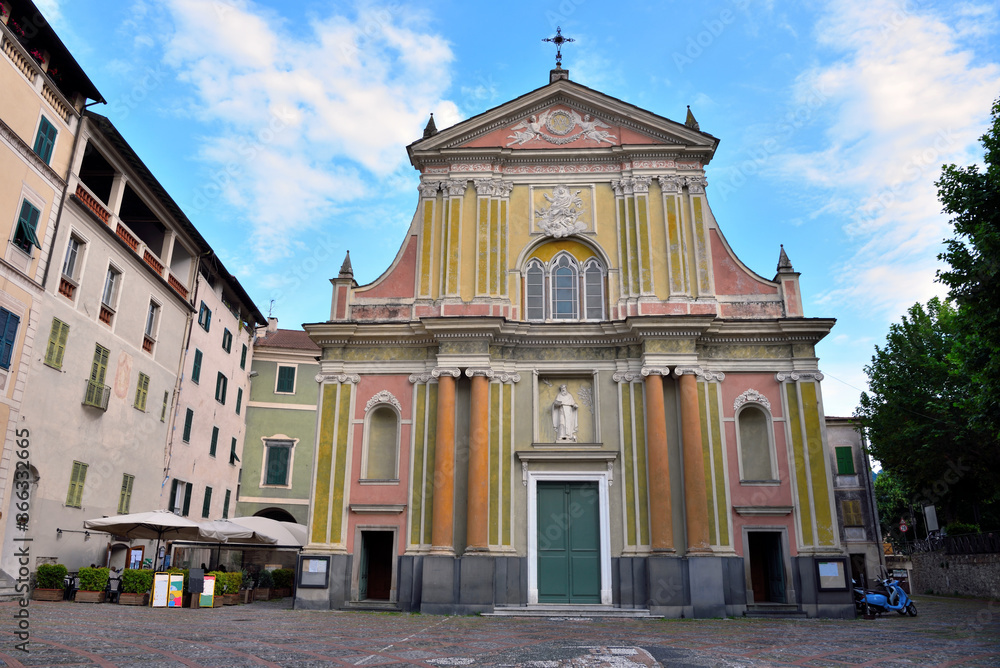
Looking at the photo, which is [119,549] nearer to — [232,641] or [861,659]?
[232,641]

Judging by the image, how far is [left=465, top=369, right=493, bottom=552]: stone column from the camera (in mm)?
16984

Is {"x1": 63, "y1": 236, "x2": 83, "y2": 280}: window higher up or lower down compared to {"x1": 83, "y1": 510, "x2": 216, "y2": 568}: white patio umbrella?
higher up

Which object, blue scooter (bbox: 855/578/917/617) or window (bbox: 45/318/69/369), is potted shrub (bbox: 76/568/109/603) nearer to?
window (bbox: 45/318/69/369)

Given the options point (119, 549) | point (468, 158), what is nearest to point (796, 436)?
point (468, 158)

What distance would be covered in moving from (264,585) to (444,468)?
9.54m

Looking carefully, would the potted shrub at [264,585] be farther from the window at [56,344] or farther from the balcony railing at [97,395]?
the window at [56,344]

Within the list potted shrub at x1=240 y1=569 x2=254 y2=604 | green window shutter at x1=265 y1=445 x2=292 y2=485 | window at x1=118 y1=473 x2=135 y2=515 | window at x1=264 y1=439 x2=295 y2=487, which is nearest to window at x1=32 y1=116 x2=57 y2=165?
window at x1=118 y1=473 x2=135 y2=515

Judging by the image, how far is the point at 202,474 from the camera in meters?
27.0

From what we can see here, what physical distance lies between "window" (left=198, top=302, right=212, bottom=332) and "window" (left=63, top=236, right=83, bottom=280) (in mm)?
7662

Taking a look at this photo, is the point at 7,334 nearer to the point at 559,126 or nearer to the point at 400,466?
the point at 400,466

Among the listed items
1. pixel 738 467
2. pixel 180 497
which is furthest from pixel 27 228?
pixel 738 467

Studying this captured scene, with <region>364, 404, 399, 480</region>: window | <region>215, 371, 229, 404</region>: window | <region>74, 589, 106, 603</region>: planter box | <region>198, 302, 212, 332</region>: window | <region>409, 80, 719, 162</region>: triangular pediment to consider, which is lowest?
<region>74, 589, 106, 603</region>: planter box

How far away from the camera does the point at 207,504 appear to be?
90.5 feet

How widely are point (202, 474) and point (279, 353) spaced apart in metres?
8.17
